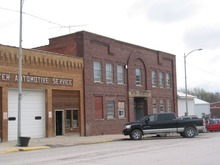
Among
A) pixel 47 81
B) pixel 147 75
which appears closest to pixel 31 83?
pixel 47 81

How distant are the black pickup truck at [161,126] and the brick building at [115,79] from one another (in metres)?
5.23

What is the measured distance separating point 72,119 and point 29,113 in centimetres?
444

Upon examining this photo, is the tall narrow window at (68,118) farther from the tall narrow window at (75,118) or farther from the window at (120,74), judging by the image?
the window at (120,74)

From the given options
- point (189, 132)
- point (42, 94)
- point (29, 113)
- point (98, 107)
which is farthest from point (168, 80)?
point (29, 113)

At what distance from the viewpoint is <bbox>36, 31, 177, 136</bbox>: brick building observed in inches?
1215

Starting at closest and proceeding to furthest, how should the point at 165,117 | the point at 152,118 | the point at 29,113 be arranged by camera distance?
the point at 29,113 → the point at 152,118 → the point at 165,117

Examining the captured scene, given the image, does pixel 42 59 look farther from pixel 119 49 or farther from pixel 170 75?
pixel 170 75

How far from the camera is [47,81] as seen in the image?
88.1 ft

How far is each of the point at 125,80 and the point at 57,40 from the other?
8.13 m

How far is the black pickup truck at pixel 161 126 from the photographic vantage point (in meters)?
26.4

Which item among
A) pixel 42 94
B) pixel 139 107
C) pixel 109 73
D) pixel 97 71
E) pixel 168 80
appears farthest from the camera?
pixel 168 80

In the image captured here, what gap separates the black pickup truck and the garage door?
21.3ft

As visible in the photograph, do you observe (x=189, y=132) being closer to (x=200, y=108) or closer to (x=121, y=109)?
(x=121, y=109)

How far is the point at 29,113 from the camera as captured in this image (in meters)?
25.9
